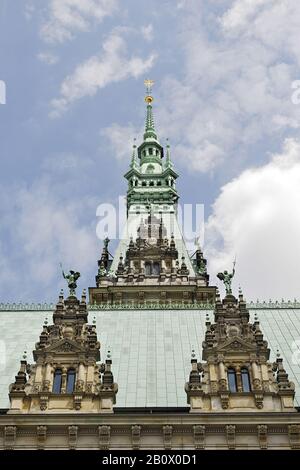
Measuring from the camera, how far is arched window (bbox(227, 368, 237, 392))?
2727 centimetres

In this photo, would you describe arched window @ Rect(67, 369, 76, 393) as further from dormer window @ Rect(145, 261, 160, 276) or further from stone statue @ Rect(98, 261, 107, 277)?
dormer window @ Rect(145, 261, 160, 276)

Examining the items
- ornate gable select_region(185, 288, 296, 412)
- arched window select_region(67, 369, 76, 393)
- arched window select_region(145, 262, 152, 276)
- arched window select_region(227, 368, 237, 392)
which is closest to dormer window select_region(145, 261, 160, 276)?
arched window select_region(145, 262, 152, 276)

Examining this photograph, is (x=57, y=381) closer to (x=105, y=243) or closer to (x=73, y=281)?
(x=73, y=281)

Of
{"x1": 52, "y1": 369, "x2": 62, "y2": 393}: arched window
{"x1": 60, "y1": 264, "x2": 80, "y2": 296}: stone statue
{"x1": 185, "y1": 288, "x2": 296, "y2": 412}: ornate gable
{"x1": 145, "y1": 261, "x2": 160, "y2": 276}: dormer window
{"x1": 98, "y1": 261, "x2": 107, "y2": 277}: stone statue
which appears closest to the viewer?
{"x1": 185, "y1": 288, "x2": 296, "y2": 412}: ornate gable

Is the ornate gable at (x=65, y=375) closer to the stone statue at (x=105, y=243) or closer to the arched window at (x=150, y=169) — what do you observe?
the stone statue at (x=105, y=243)

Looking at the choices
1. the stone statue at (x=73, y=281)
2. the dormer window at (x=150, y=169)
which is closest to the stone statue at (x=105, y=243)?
the dormer window at (x=150, y=169)

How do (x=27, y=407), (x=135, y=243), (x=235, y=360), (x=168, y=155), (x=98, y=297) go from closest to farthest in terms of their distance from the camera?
(x=27, y=407) < (x=235, y=360) < (x=98, y=297) < (x=135, y=243) < (x=168, y=155)

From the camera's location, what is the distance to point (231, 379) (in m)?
27.6

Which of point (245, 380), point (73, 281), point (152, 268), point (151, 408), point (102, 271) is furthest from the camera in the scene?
point (152, 268)

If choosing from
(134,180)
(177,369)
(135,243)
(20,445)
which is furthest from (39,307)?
(134,180)

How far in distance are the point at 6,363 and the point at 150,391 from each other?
26.2 ft

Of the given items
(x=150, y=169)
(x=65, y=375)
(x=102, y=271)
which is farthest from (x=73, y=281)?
(x=150, y=169)

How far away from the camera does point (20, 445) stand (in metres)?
25.1
